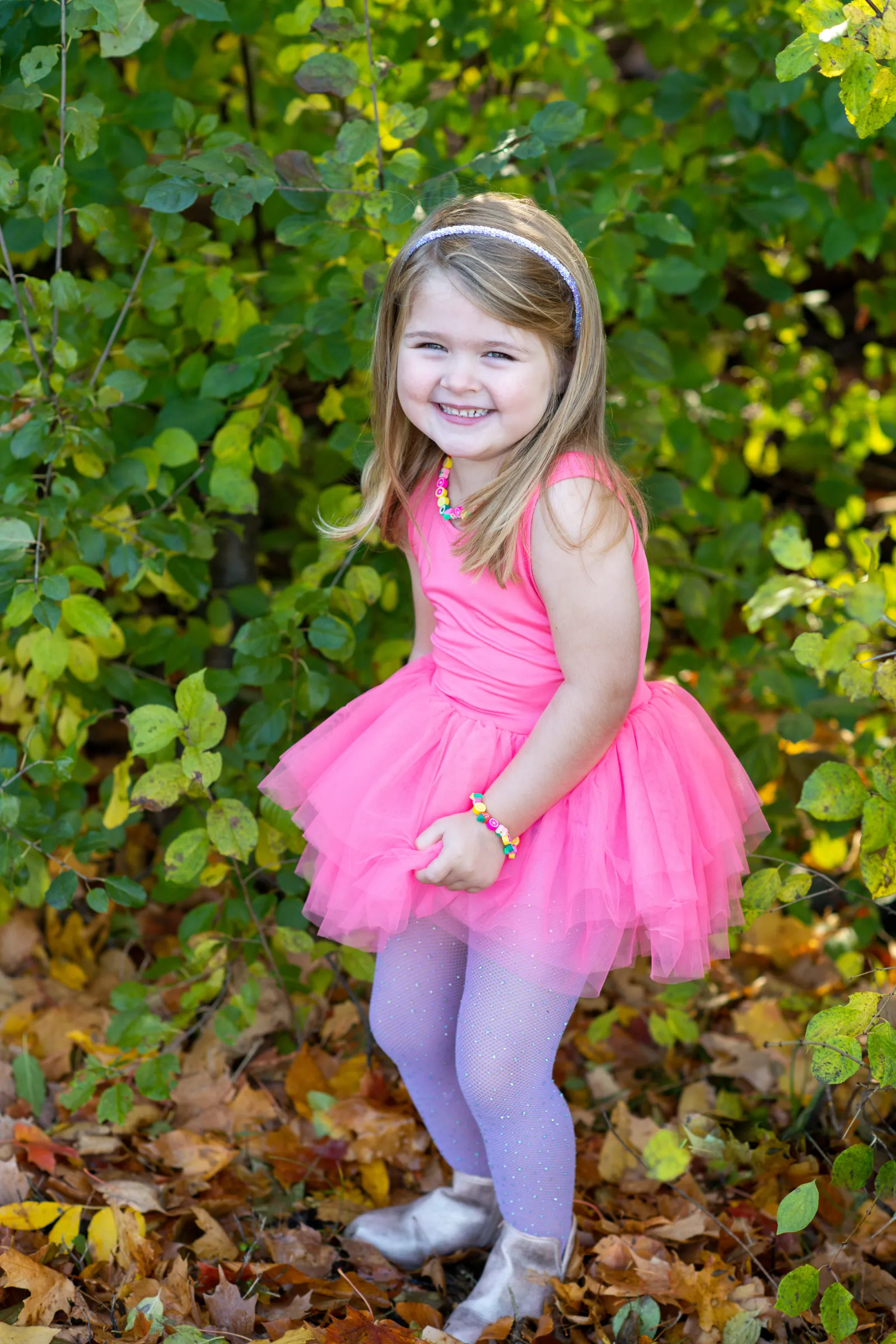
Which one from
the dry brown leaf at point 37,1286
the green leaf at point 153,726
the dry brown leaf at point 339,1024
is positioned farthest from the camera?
the dry brown leaf at point 339,1024

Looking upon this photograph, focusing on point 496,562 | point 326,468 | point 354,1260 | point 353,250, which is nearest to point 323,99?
point 353,250

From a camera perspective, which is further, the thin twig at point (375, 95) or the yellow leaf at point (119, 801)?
the yellow leaf at point (119, 801)

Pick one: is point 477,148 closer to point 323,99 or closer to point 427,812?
point 323,99

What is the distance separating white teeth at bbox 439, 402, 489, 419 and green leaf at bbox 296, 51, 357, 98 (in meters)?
0.49

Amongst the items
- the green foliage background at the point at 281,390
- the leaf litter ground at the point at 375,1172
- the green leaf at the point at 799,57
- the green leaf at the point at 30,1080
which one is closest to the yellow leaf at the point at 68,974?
the leaf litter ground at the point at 375,1172

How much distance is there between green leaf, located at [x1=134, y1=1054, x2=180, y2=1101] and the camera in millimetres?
1758

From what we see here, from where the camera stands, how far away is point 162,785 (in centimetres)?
165

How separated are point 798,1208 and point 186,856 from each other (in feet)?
2.98

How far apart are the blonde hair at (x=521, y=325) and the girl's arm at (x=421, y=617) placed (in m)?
0.19

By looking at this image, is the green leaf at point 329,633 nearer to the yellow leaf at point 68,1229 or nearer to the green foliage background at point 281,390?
the green foliage background at point 281,390

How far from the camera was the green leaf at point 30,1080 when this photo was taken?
1.87 metres

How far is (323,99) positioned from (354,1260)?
5.97 ft

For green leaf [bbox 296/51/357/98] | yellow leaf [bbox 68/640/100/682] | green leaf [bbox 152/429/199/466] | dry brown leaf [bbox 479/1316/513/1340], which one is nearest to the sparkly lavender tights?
dry brown leaf [bbox 479/1316/513/1340]

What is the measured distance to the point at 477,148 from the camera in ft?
6.67
